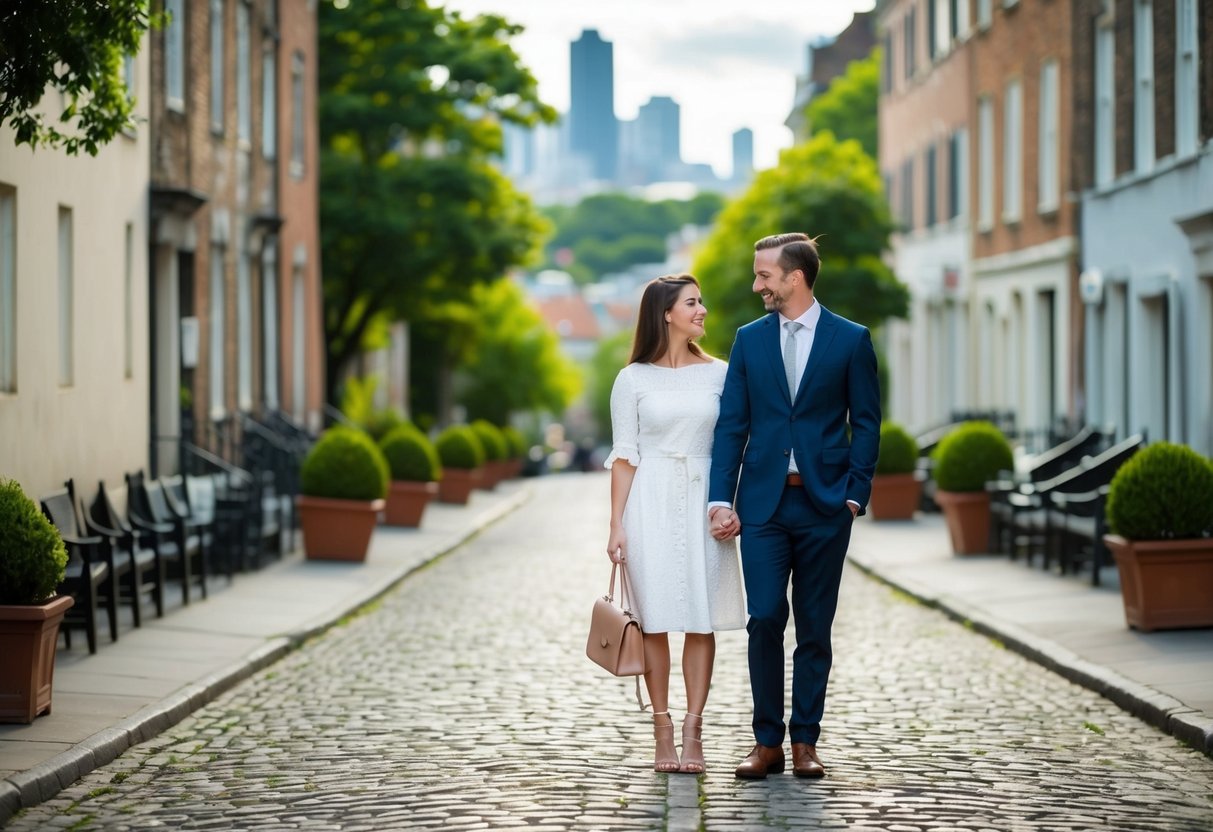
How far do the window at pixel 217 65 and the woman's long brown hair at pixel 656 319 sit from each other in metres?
17.3

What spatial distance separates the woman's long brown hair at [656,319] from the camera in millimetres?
8430

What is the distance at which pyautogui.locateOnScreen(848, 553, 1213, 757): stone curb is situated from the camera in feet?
31.8

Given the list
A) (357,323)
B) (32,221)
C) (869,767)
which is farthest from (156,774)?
(357,323)

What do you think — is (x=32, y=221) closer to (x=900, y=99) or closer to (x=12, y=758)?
(x=12, y=758)

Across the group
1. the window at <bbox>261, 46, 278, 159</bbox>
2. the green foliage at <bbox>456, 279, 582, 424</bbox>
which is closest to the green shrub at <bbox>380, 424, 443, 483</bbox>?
the window at <bbox>261, 46, 278, 159</bbox>

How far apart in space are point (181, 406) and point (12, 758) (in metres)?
14.0

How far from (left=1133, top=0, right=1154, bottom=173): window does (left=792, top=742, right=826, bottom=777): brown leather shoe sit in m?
16.3

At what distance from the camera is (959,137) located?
36.8 m

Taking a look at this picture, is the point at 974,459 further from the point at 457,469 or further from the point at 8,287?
the point at 457,469

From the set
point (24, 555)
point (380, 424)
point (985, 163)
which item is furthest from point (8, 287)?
point (985, 163)

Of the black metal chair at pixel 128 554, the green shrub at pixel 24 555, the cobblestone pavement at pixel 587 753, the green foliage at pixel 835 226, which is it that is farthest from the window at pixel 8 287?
the green foliage at pixel 835 226

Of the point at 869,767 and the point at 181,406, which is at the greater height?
the point at 181,406

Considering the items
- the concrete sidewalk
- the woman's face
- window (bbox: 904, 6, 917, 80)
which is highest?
window (bbox: 904, 6, 917, 80)

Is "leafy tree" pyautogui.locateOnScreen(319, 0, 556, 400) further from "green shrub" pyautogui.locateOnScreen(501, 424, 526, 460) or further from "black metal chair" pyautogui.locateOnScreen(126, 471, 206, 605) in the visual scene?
"black metal chair" pyautogui.locateOnScreen(126, 471, 206, 605)
